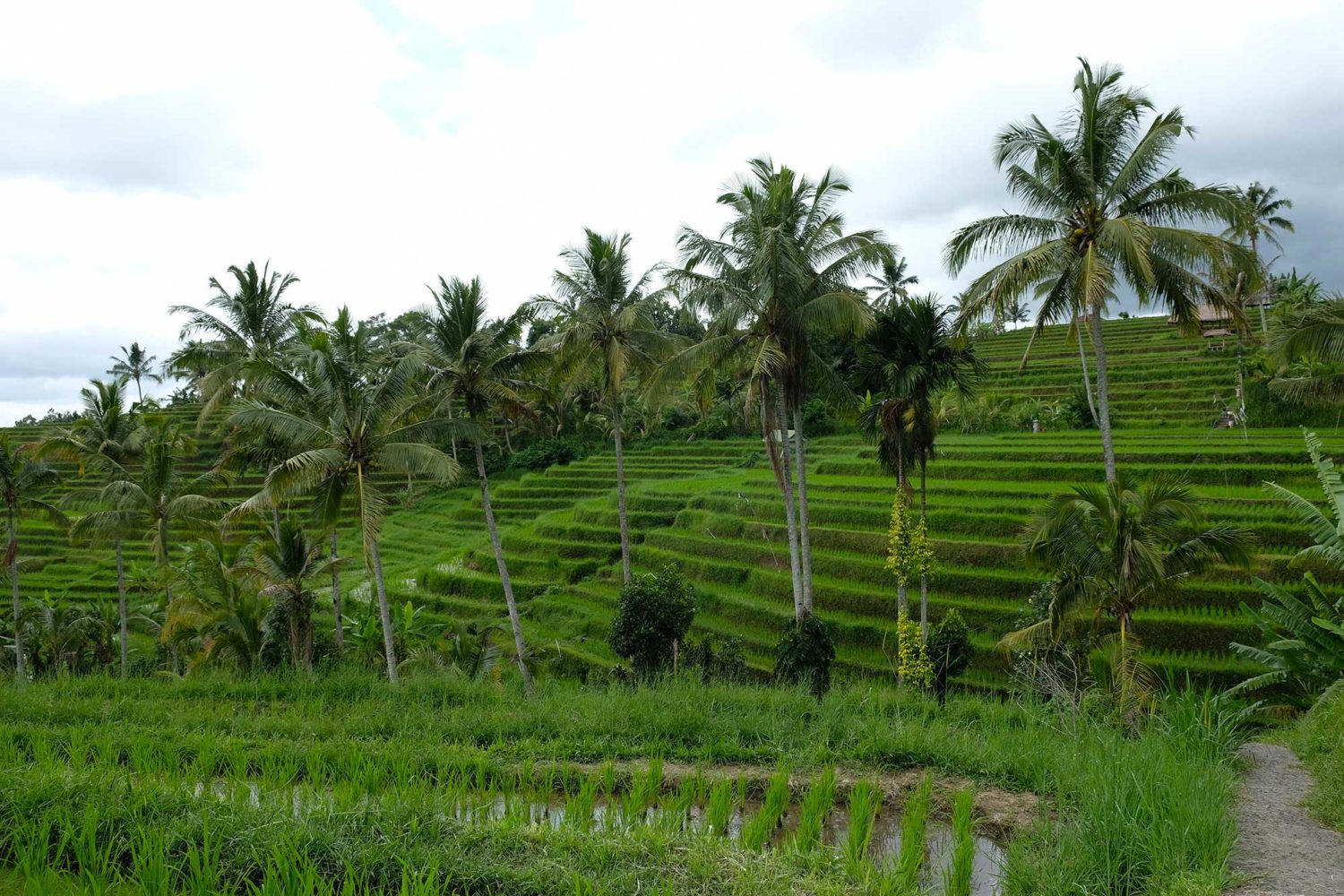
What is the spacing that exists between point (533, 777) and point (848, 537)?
51.4ft

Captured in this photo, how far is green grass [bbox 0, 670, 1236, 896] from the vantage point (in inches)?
229

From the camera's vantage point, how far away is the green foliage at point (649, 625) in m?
18.3

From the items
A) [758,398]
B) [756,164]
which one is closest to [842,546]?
[758,398]

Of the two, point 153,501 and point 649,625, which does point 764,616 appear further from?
point 153,501

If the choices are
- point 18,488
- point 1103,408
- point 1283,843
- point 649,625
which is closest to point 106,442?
point 18,488

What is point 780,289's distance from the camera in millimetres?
17203

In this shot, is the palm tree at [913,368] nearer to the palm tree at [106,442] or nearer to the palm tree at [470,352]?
the palm tree at [470,352]

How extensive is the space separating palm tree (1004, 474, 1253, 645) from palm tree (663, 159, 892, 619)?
5316mm

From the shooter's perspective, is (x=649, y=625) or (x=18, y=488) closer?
(x=649, y=625)

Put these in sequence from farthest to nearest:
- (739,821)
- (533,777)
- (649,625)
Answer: (649,625), (533,777), (739,821)

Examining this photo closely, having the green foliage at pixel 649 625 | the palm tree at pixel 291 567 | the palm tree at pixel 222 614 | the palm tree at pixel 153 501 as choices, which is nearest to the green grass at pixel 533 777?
the palm tree at pixel 291 567

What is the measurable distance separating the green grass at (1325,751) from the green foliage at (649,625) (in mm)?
10914

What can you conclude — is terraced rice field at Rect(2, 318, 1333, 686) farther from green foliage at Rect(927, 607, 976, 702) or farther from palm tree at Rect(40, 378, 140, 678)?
palm tree at Rect(40, 378, 140, 678)

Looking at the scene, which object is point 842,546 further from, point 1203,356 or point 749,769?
point 1203,356
